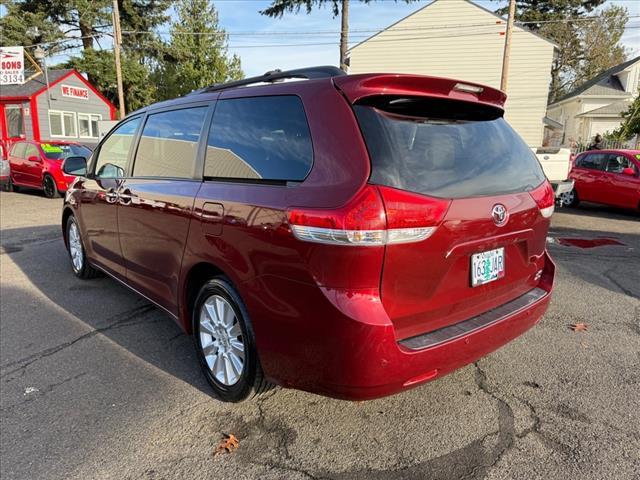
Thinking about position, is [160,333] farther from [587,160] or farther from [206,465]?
[587,160]

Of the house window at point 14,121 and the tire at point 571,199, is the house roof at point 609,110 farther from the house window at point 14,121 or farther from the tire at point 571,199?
the house window at point 14,121

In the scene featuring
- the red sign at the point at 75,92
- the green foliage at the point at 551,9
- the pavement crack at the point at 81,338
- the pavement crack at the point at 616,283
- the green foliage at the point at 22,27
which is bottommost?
the pavement crack at the point at 81,338

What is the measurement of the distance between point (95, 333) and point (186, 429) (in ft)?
5.80

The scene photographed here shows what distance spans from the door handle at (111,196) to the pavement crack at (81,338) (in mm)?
1087

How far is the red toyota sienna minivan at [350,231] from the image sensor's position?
2125 mm

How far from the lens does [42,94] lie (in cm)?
2306

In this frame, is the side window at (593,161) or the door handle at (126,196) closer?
the door handle at (126,196)

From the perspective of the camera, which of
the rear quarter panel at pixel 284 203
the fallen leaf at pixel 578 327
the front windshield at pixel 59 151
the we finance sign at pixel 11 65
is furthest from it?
the we finance sign at pixel 11 65

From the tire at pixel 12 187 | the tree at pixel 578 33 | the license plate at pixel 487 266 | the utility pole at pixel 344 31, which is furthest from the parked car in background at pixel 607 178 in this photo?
the tree at pixel 578 33

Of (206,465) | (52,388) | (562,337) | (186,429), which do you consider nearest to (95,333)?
(52,388)

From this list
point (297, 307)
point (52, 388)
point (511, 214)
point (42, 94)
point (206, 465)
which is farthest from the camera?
point (42, 94)

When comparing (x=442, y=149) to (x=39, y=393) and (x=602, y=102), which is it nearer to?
(x=39, y=393)

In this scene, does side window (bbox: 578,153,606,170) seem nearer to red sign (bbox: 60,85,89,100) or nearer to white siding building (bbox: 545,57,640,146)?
white siding building (bbox: 545,57,640,146)

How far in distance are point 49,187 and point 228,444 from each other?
13294 millimetres
